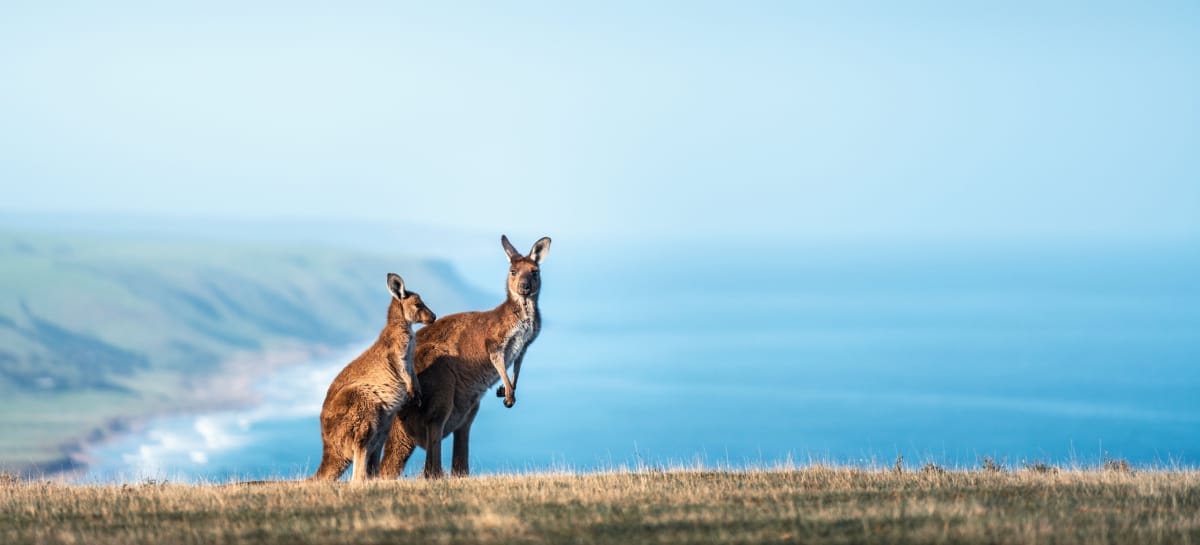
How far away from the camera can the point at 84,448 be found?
11531 cm

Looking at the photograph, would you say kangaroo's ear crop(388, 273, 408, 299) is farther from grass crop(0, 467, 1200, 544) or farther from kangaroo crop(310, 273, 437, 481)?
grass crop(0, 467, 1200, 544)

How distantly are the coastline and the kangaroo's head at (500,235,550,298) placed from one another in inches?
3416

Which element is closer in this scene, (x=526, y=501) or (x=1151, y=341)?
(x=526, y=501)

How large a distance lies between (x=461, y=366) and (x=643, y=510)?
427cm

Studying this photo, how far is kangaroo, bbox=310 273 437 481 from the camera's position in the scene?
46.8 feet

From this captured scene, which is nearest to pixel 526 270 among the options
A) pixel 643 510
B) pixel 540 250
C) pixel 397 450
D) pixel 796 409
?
pixel 540 250

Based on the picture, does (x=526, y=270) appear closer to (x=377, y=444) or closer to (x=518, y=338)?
(x=518, y=338)

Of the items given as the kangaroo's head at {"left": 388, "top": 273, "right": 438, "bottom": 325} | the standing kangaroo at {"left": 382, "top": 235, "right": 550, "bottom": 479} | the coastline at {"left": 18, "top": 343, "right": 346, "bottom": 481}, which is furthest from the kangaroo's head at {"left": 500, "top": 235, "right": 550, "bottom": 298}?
the coastline at {"left": 18, "top": 343, "right": 346, "bottom": 481}

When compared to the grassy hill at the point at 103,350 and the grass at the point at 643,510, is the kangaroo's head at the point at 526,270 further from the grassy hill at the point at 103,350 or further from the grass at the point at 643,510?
the grassy hill at the point at 103,350

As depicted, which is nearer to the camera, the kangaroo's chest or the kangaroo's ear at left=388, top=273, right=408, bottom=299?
the kangaroo's ear at left=388, top=273, right=408, bottom=299

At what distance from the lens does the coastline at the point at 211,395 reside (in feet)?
372

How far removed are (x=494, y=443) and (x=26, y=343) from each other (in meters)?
51.6

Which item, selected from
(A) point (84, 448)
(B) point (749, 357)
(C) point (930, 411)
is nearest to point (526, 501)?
(A) point (84, 448)

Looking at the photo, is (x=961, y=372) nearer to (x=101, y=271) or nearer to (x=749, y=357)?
(x=749, y=357)
